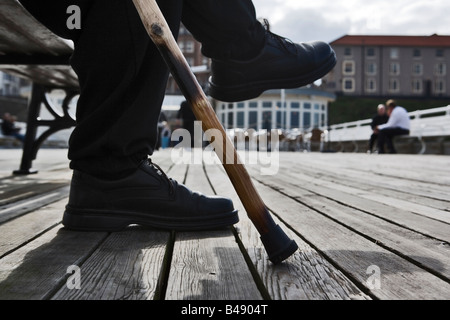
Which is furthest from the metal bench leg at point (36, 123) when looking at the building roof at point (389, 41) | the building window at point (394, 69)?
the building window at point (394, 69)

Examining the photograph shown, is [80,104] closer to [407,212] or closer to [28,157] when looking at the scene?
[407,212]

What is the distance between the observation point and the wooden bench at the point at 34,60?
1858 mm

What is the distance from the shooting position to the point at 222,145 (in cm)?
86

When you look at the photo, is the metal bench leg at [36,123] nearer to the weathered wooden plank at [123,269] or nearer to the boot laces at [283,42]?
the boot laces at [283,42]

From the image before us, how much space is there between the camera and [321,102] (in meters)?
35.0

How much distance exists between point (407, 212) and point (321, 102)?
3442cm

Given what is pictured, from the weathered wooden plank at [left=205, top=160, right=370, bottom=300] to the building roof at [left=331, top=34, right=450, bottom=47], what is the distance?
55176 millimetres

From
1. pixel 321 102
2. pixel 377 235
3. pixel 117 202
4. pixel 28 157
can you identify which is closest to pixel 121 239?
pixel 117 202

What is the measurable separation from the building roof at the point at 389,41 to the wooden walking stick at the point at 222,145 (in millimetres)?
55210

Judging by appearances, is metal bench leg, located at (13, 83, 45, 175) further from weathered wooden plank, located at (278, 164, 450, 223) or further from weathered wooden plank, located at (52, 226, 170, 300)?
weathered wooden plank, located at (52, 226, 170, 300)

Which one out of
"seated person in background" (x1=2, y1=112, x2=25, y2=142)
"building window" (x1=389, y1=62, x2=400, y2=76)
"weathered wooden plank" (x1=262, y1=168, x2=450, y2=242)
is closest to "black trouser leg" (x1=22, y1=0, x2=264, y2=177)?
"weathered wooden plank" (x1=262, y1=168, x2=450, y2=242)

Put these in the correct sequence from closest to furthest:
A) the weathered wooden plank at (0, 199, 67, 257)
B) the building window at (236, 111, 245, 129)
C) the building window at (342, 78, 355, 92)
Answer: the weathered wooden plank at (0, 199, 67, 257) < the building window at (236, 111, 245, 129) < the building window at (342, 78, 355, 92)

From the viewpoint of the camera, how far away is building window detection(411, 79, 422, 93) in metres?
54.6

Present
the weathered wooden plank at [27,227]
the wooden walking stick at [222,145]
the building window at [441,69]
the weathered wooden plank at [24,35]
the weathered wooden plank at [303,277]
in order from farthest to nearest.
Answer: the building window at [441,69] < the weathered wooden plank at [24,35] < the weathered wooden plank at [27,227] < the wooden walking stick at [222,145] < the weathered wooden plank at [303,277]
